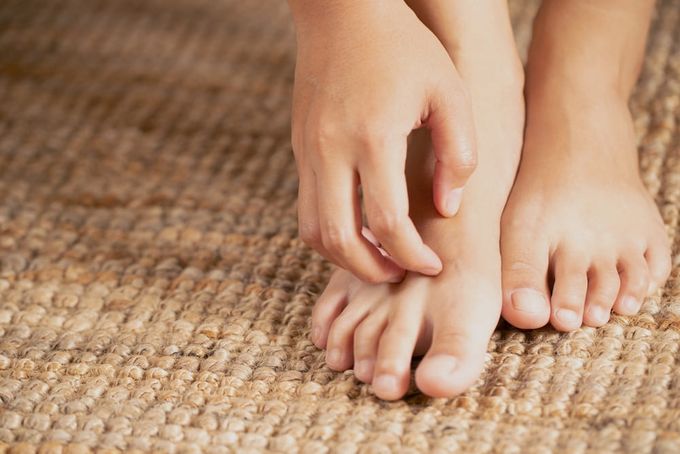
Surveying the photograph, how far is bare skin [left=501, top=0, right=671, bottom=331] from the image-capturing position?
Result: 731 millimetres

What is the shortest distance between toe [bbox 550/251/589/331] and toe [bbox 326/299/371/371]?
0.15 m

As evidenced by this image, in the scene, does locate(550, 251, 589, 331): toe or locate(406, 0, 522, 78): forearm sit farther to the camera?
locate(406, 0, 522, 78): forearm

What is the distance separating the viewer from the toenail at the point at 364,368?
68cm

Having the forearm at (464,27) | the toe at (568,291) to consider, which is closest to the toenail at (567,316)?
the toe at (568,291)

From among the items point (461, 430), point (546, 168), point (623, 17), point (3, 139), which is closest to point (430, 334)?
point (461, 430)

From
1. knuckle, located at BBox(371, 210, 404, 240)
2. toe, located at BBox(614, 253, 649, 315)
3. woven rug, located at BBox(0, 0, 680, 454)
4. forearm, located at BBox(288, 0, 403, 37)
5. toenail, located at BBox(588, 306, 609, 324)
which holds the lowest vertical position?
woven rug, located at BBox(0, 0, 680, 454)

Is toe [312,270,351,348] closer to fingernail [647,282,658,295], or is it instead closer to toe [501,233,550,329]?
toe [501,233,550,329]

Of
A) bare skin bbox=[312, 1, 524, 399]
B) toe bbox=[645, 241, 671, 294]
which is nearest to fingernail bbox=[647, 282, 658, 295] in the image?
toe bbox=[645, 241, 671, 294]

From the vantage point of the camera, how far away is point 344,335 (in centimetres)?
71

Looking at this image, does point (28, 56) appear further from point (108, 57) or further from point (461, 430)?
point (461, 430)

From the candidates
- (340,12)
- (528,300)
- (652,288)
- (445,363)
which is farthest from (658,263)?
(340,12)

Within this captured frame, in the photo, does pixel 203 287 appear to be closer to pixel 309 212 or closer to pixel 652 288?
pixel 309 212

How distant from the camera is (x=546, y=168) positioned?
81 centimetres

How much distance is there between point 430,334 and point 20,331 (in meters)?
0.35
